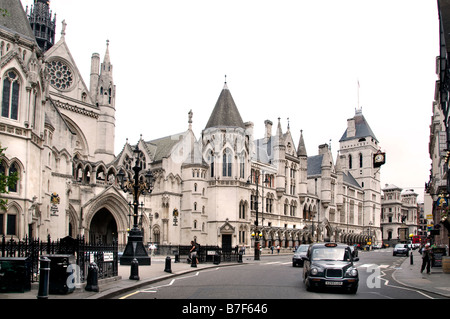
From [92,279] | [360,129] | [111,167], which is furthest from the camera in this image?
[360,129]

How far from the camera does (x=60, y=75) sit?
53.0 metres

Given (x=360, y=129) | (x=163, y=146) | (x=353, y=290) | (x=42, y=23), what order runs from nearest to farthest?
(x=353, y=290), (x=163, y=146), (x=42, y=23), (x=360, y=129)

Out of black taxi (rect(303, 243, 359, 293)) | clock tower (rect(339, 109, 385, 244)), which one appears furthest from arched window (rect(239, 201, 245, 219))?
clock tower (rect(339, 109, 385, 244))

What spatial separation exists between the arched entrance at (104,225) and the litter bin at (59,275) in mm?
41204

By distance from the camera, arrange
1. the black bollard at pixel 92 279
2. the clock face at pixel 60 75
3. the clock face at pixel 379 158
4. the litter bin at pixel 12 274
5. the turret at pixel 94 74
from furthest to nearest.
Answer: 1. the turret at pixel 94 74
2. the clock face at pixel 60 75
3. the clock face at pixel 379 158
4. the black bollard at pixel 92 279
5. the litter bin at pixel 12 274

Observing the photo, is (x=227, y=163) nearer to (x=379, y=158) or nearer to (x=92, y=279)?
(x=379, y=158)

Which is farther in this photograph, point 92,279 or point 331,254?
point 331,254

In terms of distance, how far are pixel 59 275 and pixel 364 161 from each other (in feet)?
354

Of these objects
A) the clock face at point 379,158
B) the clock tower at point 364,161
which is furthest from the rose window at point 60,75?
the clock tower at point 364,161

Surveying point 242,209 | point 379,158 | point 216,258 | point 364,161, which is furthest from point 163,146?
point 364,161

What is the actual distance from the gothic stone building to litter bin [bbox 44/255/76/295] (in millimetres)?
20974

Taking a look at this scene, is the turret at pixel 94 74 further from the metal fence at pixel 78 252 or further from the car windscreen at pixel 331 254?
Answer: the car windscreen at pixel 331 254

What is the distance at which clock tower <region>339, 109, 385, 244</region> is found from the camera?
365ft

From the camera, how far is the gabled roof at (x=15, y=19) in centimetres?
3491
